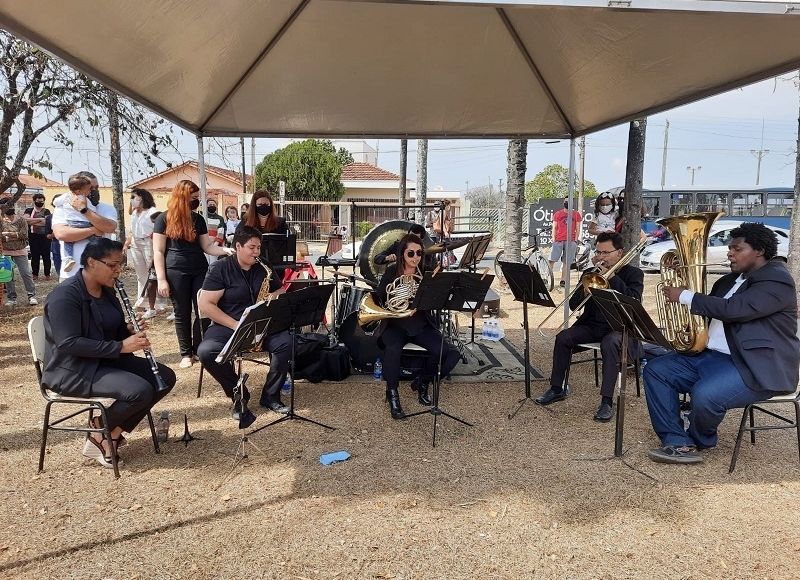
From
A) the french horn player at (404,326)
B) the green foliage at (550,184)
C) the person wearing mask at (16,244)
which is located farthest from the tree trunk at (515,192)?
the green foliage at (550,184)

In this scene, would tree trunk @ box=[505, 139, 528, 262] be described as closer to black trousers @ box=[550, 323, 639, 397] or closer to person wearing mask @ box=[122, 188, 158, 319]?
black trousers @ box=[550, 323, 639, 397]

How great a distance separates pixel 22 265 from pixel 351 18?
294 inches

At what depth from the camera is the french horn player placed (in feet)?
15.6

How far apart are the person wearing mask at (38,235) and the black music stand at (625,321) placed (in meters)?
11.8

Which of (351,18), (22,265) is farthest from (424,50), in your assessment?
(22,265)

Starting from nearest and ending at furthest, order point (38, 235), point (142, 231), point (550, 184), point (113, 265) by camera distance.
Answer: point (113, 265) → point (142, 231) → point (38, 235) → point (550, 184)

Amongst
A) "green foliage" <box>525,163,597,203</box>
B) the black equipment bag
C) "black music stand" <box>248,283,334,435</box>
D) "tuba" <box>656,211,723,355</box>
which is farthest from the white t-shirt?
"green foliage" <box>525,163,597,203</box>

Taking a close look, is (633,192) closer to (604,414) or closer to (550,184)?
(604,414)

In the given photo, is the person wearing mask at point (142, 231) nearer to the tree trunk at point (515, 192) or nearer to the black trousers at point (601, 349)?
the black trousers at point (601, 349)

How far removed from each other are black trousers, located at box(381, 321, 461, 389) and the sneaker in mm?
1711

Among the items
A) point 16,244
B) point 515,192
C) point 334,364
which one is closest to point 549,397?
point 334,364

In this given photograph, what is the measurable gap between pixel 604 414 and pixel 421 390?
5.10 ft

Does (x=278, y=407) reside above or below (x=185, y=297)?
below

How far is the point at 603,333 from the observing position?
499cm
